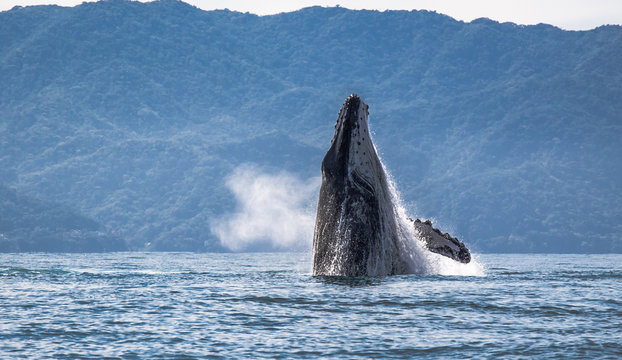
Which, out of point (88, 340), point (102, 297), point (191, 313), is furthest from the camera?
point (102, 297)

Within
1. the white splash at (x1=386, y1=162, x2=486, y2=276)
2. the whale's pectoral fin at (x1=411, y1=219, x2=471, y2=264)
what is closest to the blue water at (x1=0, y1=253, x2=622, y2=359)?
the white splash at (x1=386, y1=162, x2=486, y2=276)

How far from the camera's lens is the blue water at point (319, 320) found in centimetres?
1456

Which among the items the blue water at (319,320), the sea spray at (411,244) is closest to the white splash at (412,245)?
the sea spray at (411,244)

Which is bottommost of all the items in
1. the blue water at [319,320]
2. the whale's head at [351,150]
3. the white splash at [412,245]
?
the blue water at [319,320]

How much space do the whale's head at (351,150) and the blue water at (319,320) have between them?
2.63 m

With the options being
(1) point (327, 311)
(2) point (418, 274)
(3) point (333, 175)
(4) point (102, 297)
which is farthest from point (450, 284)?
(4) point (102, 297)

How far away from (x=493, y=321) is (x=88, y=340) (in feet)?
24.3

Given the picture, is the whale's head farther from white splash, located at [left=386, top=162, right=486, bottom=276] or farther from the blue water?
the blue water

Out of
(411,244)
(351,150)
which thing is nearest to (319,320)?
(351,150)

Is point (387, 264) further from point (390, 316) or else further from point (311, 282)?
point (390, 316)

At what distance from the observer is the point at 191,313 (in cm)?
1906

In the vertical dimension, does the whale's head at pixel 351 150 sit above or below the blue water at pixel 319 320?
above

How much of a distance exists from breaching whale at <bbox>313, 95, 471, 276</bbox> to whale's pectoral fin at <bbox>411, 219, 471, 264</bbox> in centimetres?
136

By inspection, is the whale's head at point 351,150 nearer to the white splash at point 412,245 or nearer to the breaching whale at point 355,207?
the breaching whale at point 355,207
